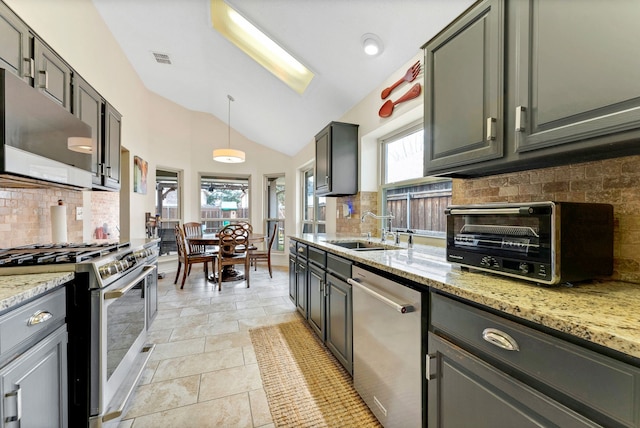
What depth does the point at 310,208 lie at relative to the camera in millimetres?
5312

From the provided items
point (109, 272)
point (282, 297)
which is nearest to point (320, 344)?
point (282, 297)

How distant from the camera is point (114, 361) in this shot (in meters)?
1.47

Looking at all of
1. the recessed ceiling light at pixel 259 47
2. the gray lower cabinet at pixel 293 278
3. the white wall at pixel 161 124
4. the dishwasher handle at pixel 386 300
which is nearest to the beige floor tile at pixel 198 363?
the gray lower cabinet at pixel 293 278

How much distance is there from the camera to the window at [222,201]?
5.86m

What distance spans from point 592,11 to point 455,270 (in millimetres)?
1022

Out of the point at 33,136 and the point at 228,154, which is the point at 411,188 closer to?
the point at 33,136

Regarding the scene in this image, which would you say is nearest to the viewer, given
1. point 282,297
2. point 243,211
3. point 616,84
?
point 616,84

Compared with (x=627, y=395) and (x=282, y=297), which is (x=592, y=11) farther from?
(x=282, y=297)

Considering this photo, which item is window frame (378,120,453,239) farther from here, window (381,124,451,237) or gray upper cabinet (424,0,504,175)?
gray upper cabinet (424,0,504,175)

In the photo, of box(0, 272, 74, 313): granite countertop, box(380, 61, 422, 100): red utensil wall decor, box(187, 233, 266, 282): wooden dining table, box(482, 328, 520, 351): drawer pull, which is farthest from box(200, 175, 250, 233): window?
box(482, 328, 520, 351): drawer pull

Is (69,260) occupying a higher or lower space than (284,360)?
higher

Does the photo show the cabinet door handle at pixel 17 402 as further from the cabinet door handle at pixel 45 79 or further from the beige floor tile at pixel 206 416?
the cabinet door handle at pixel 45 79

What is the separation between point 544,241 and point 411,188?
5.56ft

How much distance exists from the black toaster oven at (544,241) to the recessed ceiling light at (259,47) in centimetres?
266
